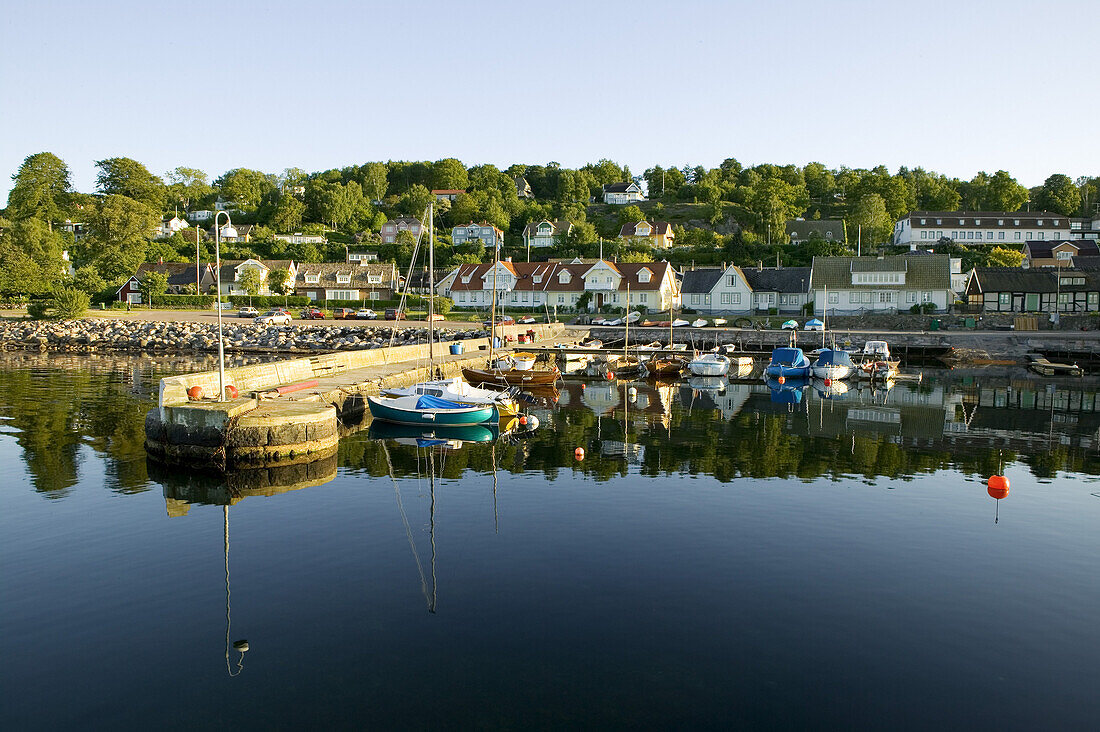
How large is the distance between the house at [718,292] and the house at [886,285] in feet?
24.3

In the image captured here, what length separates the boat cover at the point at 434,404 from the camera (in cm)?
3072

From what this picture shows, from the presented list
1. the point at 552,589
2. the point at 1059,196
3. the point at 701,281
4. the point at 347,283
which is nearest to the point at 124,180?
the point at 347,283

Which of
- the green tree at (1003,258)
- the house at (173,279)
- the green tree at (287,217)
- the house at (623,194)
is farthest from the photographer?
the house at (623,194)

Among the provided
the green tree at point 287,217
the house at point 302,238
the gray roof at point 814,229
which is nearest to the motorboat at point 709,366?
the gray roof at point 814,229

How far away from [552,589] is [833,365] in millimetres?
43297

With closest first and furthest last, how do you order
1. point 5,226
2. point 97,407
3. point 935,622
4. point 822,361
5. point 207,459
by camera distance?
point 935,622, point 207,459, point 97,407, point 822,361, point 5,226

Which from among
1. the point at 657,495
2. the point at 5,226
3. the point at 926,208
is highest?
the point at 926,208

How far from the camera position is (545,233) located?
139 metres

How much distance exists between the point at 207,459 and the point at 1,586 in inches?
363

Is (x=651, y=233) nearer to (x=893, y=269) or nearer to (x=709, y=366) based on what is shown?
(x=893, y=269)

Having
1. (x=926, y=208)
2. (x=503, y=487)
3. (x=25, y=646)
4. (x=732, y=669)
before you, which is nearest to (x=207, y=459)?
(x=503, y=487)

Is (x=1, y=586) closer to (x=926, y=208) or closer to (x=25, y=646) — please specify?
(x=25, y=646)

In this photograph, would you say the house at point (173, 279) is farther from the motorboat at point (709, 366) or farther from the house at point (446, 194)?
the motorboat at point (709, 366)

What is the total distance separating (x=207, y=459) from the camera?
23.8 metres
